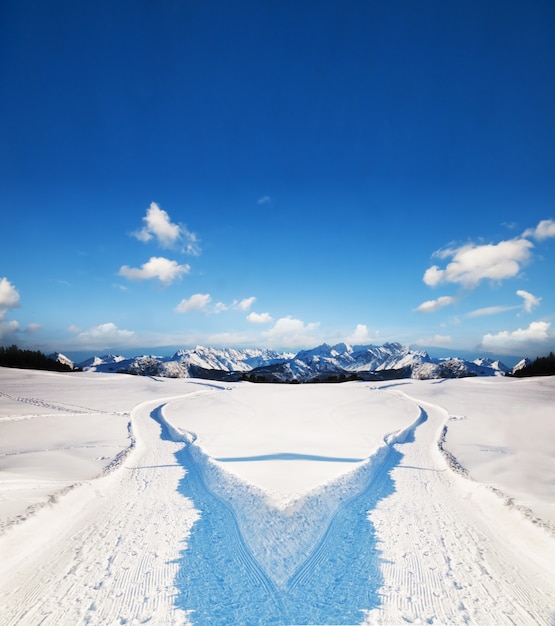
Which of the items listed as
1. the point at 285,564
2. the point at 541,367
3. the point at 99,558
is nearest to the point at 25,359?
the point at 99,558

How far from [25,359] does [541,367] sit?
42736mm

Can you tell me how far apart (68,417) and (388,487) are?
35.2 ft

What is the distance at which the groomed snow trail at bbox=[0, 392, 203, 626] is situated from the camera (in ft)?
9.50

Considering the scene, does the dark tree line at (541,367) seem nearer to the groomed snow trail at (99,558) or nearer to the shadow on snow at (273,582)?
the shadow on snow at (273,582)

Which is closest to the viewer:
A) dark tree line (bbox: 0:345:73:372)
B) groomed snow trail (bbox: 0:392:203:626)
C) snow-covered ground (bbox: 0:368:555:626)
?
groomed snow trail (bbox: 0:392:203:626)

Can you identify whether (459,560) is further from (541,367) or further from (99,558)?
(541,367)

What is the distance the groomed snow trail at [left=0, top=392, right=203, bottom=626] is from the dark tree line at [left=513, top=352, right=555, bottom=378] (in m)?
28.5

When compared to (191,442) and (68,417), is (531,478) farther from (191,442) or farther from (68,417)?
(68,417)

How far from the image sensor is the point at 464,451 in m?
7.85

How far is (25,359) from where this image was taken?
95.0 ft

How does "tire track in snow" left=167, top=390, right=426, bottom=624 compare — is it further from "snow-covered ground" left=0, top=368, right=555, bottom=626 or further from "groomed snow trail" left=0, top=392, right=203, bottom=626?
"groomed snow trail" left=0, top=392, right=203, bottom=626

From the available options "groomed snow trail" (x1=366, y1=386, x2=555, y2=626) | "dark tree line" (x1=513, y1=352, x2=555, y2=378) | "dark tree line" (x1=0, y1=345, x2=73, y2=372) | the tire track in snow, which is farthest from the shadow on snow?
"dark tree line" (x1=0, y1=345, x2=73, y2=372)

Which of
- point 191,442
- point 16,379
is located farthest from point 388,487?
point 16,379

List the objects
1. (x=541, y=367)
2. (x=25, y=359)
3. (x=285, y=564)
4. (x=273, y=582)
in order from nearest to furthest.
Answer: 1. (x=273, y=582)
2. (x=285, y=564)
3. (x=541, y=367)
4. (x=25, y=359)
